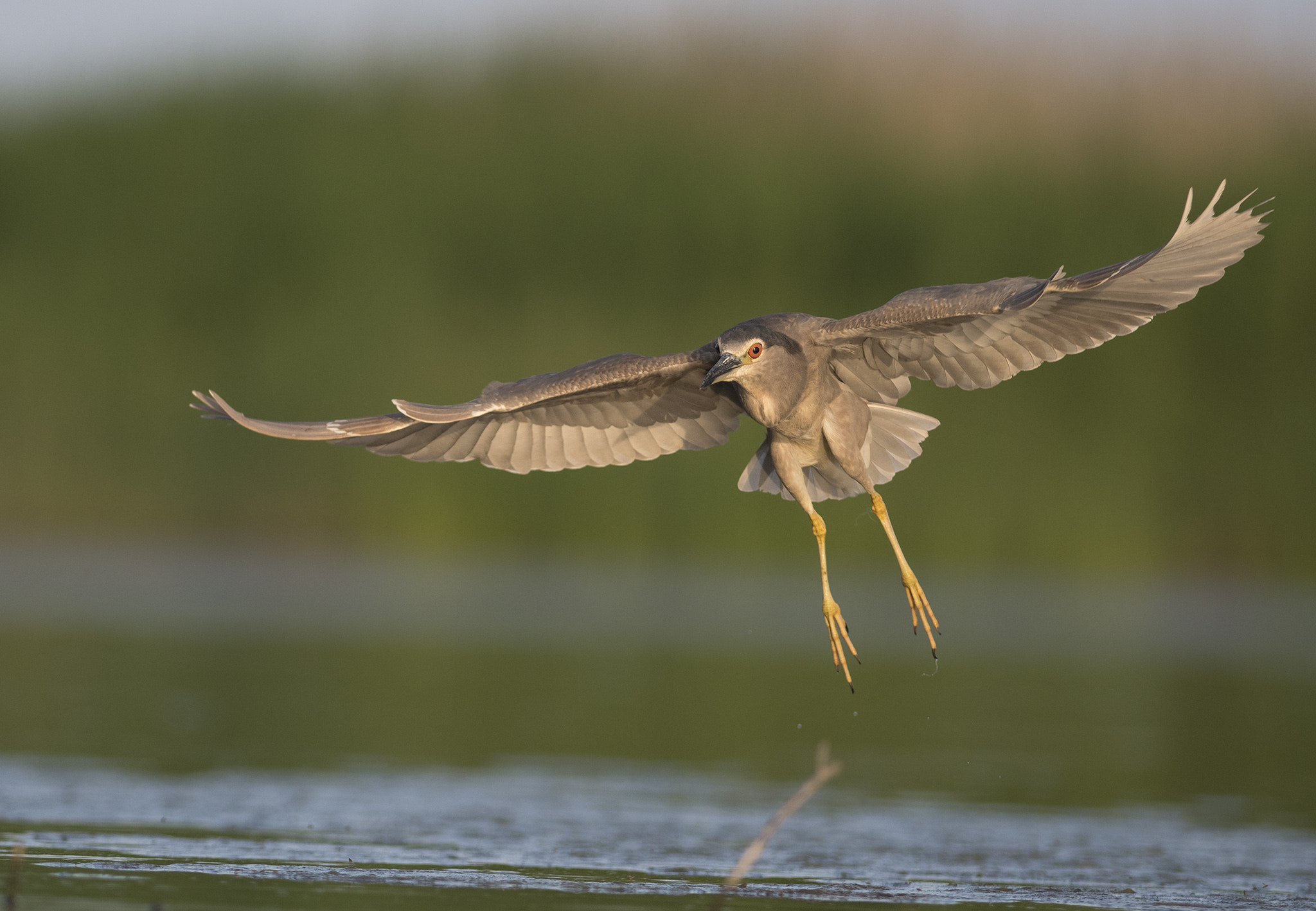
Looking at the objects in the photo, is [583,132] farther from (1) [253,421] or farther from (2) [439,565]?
(1) [253,421]

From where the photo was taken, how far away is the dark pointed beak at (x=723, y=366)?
26.9 ft

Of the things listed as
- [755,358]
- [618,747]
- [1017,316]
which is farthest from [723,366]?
[618,747]

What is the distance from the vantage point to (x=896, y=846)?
9.13 metres

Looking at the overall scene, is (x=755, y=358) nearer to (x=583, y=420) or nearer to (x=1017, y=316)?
(x=1017, y=316)

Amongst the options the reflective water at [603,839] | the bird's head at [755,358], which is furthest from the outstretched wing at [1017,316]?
the reflective water at [603,839]

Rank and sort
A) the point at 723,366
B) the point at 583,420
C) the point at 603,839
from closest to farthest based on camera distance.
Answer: the point at 723,366
the point at 603,839
the point at 583,420

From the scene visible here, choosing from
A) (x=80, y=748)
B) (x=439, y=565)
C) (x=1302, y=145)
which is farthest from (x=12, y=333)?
(x=1302, y=145)

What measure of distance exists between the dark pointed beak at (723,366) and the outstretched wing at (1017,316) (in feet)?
1.95

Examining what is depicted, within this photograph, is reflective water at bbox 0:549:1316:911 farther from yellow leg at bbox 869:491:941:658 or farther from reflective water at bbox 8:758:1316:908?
yellow leg at bbox 869:491:941:658

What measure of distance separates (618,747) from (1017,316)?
490 centimetres

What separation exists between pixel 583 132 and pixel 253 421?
36.5 m

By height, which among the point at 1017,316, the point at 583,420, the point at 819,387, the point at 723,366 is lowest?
the point at 723,366

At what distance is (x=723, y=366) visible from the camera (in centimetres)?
827

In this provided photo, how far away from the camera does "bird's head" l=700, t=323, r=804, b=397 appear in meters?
8.30
